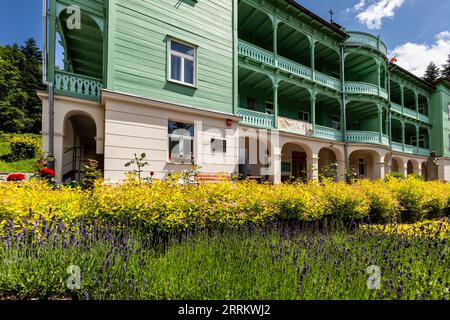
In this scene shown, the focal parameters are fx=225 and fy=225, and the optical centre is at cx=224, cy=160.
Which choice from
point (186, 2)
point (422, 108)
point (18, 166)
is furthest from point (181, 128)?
point (422, 108)

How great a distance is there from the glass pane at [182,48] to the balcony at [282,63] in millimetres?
3179

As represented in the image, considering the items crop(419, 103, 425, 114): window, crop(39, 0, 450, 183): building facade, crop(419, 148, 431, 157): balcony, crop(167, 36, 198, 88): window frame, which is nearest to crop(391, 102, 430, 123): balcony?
crop(419, 103, 425, 114): window

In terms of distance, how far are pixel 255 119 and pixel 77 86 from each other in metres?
8.34

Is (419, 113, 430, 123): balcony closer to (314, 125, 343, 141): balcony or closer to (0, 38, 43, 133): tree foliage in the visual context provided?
(314, 125, 343, 141): balcony

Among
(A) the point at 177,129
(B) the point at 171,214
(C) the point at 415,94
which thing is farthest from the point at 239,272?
(C) the point at 415,94

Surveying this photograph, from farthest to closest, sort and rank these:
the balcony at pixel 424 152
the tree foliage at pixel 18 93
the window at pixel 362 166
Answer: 1. the tree foliage at pixel 18 93
2. the balcony at pixel 424 152
3. the window at pixel 362 166

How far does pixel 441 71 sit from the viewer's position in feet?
166

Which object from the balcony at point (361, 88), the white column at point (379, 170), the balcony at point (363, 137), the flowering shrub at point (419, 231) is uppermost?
the balcony at point (361, 88)

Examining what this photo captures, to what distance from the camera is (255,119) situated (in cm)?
1257

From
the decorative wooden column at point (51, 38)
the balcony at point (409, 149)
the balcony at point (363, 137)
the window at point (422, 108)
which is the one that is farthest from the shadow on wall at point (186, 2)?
the window at point (422, 108)

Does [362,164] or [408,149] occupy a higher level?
[408,149]

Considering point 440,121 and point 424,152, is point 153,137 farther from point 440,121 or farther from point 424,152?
point 440,121

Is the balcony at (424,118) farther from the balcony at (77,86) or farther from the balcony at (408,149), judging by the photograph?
the balcony at (77,86)

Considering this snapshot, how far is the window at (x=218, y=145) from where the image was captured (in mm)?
10375
